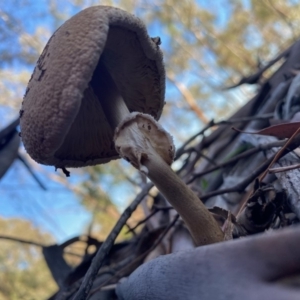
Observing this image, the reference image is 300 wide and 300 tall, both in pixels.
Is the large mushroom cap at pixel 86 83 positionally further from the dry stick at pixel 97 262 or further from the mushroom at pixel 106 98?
the dry stick at pixel 97 262

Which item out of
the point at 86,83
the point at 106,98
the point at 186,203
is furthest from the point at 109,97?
the point at 186,203

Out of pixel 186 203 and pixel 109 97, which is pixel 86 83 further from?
pixel 186 203

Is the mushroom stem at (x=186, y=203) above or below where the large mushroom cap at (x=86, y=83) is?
below

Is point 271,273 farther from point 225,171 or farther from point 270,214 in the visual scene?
point 225,171

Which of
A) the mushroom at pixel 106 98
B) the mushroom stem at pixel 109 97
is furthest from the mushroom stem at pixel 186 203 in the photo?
the mushroom stem at pixel 109 97

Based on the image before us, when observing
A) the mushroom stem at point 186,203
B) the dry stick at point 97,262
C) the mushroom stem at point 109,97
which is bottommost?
the dry stick at point 97,262

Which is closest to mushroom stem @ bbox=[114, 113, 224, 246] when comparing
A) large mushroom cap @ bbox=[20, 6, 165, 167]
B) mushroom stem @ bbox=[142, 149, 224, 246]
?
mushroom stem @ bbox=[142, 149, 224, 246]

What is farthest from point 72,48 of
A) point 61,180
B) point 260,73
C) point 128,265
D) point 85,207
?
point 61,180
